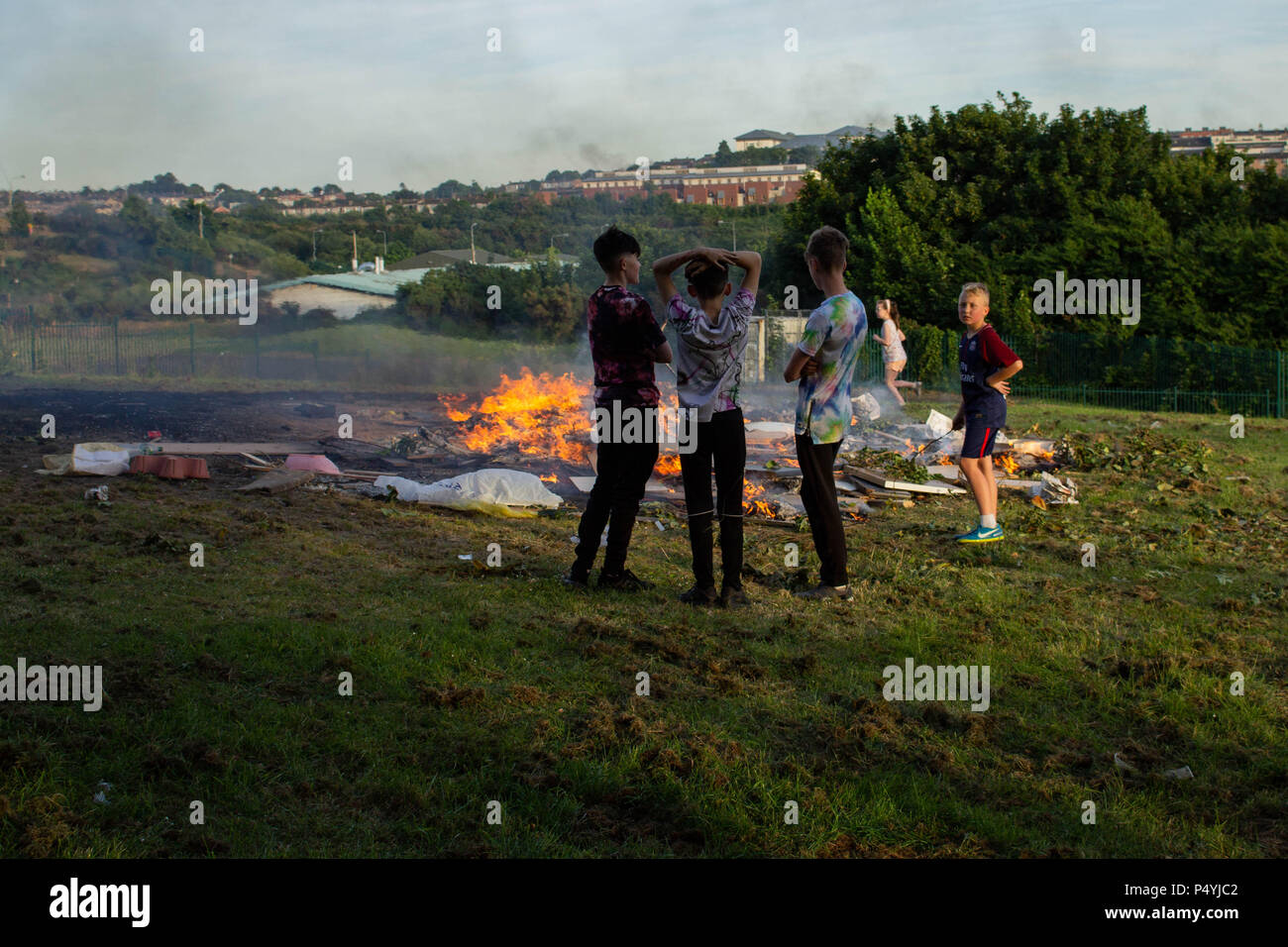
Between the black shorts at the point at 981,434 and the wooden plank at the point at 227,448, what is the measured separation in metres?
8.04

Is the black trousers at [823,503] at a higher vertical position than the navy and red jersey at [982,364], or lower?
lower

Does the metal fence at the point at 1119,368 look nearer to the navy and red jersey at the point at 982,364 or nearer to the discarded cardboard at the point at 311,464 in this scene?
the navy and red jersey at the point at 982,364

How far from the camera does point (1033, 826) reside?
3.68m

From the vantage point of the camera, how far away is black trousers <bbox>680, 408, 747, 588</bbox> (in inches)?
245

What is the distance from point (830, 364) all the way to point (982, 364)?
2344mm

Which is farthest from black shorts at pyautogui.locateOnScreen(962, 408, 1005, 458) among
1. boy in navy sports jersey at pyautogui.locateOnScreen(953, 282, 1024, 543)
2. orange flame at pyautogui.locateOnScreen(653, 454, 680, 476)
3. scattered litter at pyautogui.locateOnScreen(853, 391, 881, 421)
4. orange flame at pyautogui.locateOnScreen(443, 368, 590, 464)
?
scattered litter at pyautogui.locateOnScreen(853, 391, 881, 421)

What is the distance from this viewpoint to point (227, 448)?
12.5 meters

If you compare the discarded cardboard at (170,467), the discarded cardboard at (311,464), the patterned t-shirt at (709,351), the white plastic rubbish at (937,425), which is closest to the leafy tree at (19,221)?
the discarded cardboard at (170,467)

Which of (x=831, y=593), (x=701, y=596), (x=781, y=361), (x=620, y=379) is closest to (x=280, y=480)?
(x=620, y=379)

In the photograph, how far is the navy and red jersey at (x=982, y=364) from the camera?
8.11 meters

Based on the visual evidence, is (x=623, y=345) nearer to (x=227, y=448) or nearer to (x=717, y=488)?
(x=717, y=488)
